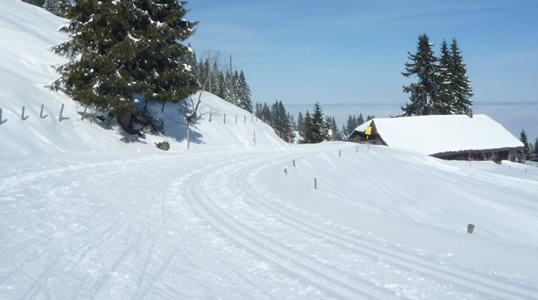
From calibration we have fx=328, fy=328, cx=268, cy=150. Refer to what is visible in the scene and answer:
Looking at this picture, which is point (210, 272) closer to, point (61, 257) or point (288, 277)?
point (288, 277)

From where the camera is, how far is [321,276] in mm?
4777

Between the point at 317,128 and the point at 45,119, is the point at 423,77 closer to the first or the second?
the point at 317,128

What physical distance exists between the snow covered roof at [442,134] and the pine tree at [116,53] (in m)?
30.5

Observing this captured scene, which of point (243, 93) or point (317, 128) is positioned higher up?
point (243, 93)

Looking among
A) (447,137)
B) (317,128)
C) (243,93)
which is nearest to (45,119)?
(317,128)

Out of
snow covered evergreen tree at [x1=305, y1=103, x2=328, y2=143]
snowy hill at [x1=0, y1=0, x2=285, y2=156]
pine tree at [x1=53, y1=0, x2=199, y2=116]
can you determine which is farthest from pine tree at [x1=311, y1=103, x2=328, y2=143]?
pine tree at [x1=53, y1=0, x2=199, y2=116]

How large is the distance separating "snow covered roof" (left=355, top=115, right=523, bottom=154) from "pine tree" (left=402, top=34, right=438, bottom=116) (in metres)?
6.98

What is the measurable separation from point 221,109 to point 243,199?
31.5 metres

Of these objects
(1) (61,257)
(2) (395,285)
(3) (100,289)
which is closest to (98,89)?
(1) (61,257)

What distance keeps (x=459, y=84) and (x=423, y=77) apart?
7797 mm

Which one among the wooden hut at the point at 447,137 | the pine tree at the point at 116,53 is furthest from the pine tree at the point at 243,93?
the pine tree at the point at 116,53

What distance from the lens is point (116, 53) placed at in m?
18.1

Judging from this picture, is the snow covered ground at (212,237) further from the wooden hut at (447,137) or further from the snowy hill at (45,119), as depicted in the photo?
the wooden hut at (447,137)

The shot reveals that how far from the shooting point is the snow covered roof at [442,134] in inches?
1634
